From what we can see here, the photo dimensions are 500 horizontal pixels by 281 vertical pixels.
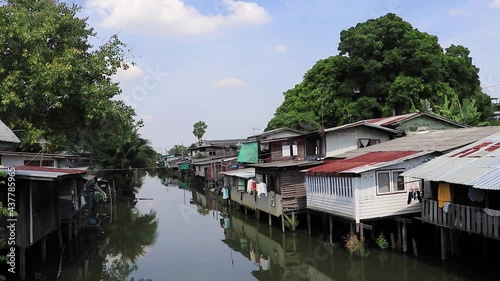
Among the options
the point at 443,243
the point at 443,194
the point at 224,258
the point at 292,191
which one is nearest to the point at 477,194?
the point at 443,194

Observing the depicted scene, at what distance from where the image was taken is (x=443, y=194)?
15.4 m

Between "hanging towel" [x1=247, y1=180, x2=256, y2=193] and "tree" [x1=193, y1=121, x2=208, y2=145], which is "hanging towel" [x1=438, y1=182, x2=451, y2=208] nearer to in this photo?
"hanging towel" [x1=247, y1=180, x2=256, y2=193]

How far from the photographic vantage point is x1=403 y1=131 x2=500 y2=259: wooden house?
13.1m

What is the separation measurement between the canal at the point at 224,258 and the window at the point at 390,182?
2666mm

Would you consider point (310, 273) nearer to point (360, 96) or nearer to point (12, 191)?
point (12, 191)

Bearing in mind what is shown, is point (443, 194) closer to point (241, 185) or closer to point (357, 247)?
point (357, 247)

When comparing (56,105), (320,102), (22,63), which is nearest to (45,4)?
(22,63)

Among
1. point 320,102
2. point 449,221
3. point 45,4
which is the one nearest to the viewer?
point 449,221

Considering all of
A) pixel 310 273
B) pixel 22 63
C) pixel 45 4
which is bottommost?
pixel 310 273

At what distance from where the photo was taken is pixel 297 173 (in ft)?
78.6

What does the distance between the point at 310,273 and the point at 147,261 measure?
7902mm

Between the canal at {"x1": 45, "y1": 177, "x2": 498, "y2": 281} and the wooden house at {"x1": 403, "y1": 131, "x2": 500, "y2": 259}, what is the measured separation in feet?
6.24

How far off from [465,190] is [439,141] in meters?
→ 4.90

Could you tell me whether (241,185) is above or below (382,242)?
above
